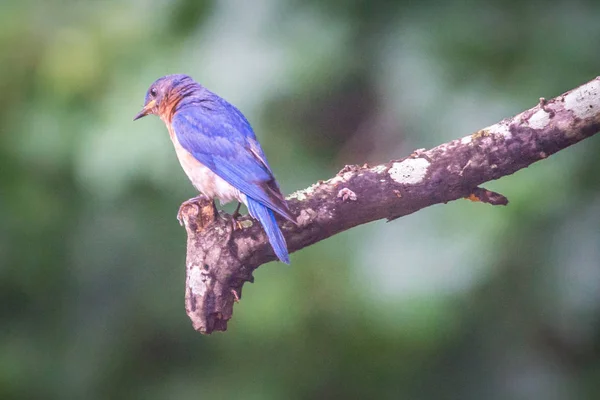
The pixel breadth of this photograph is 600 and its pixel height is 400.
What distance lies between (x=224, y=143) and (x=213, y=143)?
0.18ft

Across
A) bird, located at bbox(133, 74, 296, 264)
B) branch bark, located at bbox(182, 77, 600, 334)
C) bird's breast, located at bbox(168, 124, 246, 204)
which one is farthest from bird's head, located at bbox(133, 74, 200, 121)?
branch bark, located at bbox(182, 77, 600, 334)

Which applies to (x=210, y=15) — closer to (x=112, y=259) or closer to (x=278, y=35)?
(x=278, y=35)

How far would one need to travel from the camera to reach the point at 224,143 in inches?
125

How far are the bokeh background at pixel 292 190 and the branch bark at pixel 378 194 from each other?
3.68 feet

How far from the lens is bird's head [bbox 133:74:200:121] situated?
3420mm

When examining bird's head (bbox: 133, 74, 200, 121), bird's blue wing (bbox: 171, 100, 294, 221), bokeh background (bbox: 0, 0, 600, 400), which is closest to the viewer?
bird's blue wing (bbox: 171, 100, 294, 221)

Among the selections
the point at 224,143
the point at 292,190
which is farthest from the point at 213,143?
the point at 292,190

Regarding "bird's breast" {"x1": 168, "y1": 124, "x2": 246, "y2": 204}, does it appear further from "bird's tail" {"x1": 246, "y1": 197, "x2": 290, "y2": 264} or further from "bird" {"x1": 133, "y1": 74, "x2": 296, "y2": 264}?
"bird's tail" {"x1": 246, "y1": 197, "x2": 290, "y2": 264}

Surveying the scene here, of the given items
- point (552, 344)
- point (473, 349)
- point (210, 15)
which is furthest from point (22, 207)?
point (552, 344)

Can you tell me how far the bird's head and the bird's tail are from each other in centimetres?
88

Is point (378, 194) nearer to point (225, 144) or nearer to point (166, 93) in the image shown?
point (225, 144)

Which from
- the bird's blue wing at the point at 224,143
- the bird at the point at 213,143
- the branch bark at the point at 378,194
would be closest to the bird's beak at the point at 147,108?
the bird at the point at 213,143

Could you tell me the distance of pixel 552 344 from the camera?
4328 millimetres

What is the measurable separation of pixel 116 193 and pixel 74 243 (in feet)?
2.58
